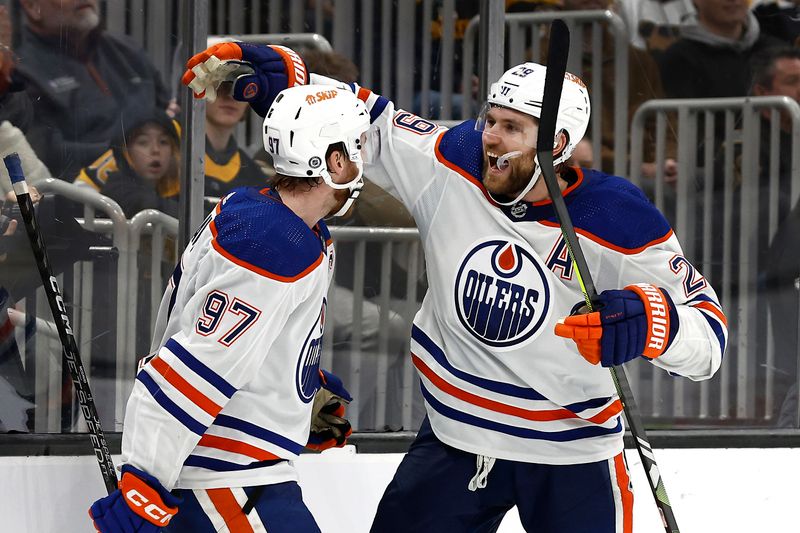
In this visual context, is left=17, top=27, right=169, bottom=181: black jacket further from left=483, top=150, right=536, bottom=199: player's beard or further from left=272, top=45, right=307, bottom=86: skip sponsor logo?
left=483, top=150, right=536, bottom=199: player's beard

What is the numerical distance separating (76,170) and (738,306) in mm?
1993

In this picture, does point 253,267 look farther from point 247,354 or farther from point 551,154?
point 551,154

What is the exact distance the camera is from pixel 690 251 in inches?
135

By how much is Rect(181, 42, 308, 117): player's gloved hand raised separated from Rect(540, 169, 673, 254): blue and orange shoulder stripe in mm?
625

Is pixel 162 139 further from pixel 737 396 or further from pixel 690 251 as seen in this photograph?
pixel 737 396

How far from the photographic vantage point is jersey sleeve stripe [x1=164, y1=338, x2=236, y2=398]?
181 cm

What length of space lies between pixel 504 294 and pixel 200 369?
66cm

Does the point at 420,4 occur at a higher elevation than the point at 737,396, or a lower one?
higher

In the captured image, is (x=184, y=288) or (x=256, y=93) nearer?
Result: (x=184, y=288)

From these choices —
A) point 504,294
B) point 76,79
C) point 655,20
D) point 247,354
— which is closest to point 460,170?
point 504,294

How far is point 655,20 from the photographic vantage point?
335 centimetres

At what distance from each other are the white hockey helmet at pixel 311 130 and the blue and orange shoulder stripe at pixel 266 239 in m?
0.09

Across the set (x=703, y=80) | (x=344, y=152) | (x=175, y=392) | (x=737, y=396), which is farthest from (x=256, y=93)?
(x=737, y=396)

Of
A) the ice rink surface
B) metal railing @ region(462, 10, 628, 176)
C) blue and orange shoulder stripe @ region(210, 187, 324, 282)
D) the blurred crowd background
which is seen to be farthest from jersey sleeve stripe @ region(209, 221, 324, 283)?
metal railing @ region(462, 10, 628, 176)
